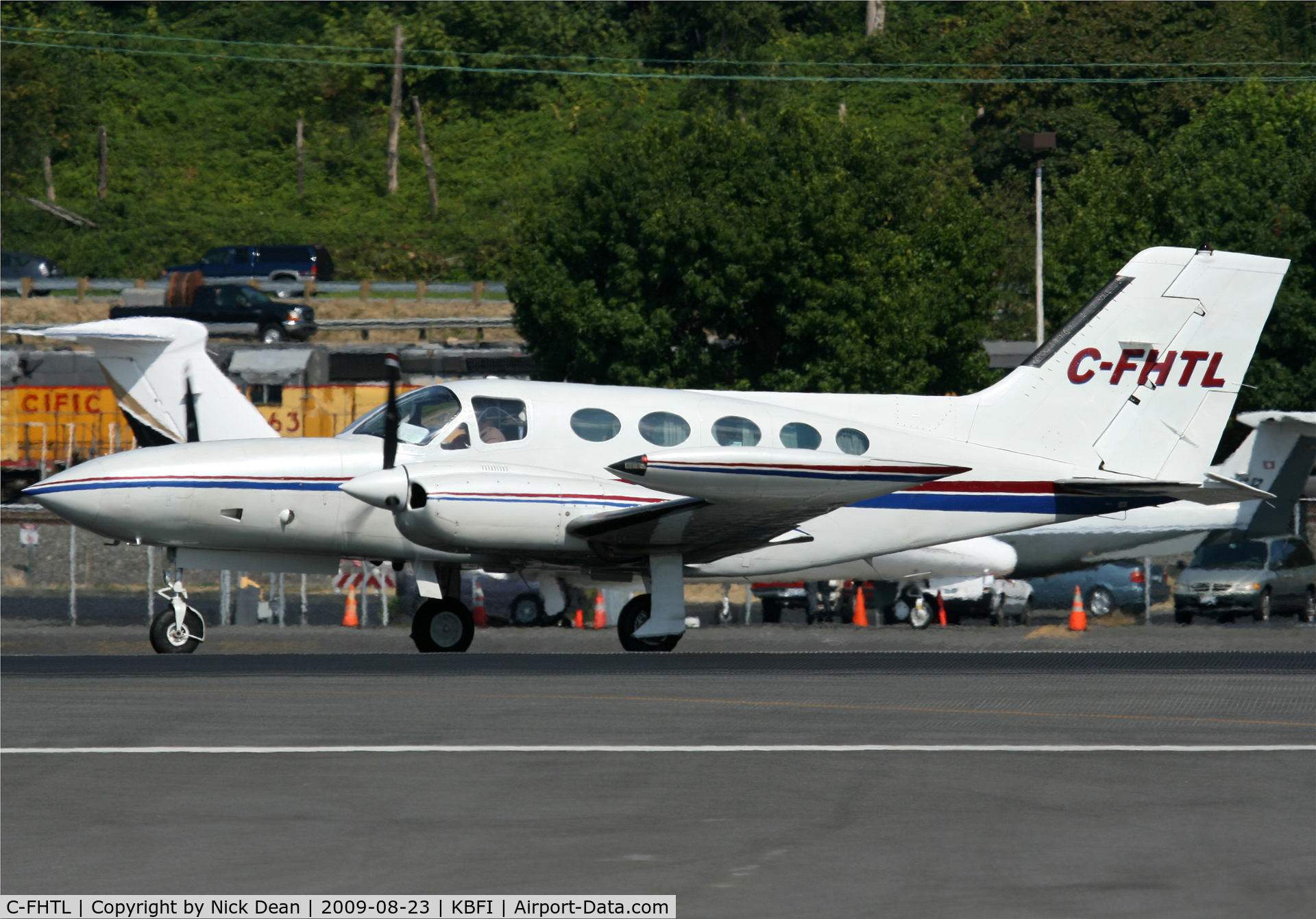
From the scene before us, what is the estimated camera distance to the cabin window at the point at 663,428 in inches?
759

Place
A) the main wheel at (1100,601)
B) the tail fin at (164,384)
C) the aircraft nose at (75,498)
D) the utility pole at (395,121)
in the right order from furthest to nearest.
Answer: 1. the utility pole at (395,121)
2. the main wheel at (1100,601)
3. the tail fin at (164,384)
4. the aircraft nose at (75,498)

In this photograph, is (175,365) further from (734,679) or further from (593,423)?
(734,679)

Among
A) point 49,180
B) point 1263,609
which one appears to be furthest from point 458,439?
point 49,180

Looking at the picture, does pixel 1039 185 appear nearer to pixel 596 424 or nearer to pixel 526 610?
pixel 526 610

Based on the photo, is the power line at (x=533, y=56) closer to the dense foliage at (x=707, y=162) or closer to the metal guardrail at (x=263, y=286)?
the dense foliage at (x=707, y=162)

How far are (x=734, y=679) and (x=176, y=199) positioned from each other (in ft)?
250

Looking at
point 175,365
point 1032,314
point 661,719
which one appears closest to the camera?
point 661,719

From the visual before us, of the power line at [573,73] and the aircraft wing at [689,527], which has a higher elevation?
the power line at [573,73]

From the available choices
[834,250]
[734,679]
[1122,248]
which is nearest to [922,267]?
[834,250]

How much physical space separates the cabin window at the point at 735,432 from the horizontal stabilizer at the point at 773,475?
1471 millimetres

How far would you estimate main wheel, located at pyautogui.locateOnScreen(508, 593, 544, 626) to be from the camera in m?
32.8

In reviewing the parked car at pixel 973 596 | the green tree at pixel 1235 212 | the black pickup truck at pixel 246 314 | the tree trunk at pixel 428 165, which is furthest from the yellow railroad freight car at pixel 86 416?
the tree trunk at pixel 428 165

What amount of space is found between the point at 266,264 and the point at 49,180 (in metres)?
22.0

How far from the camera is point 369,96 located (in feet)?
305
